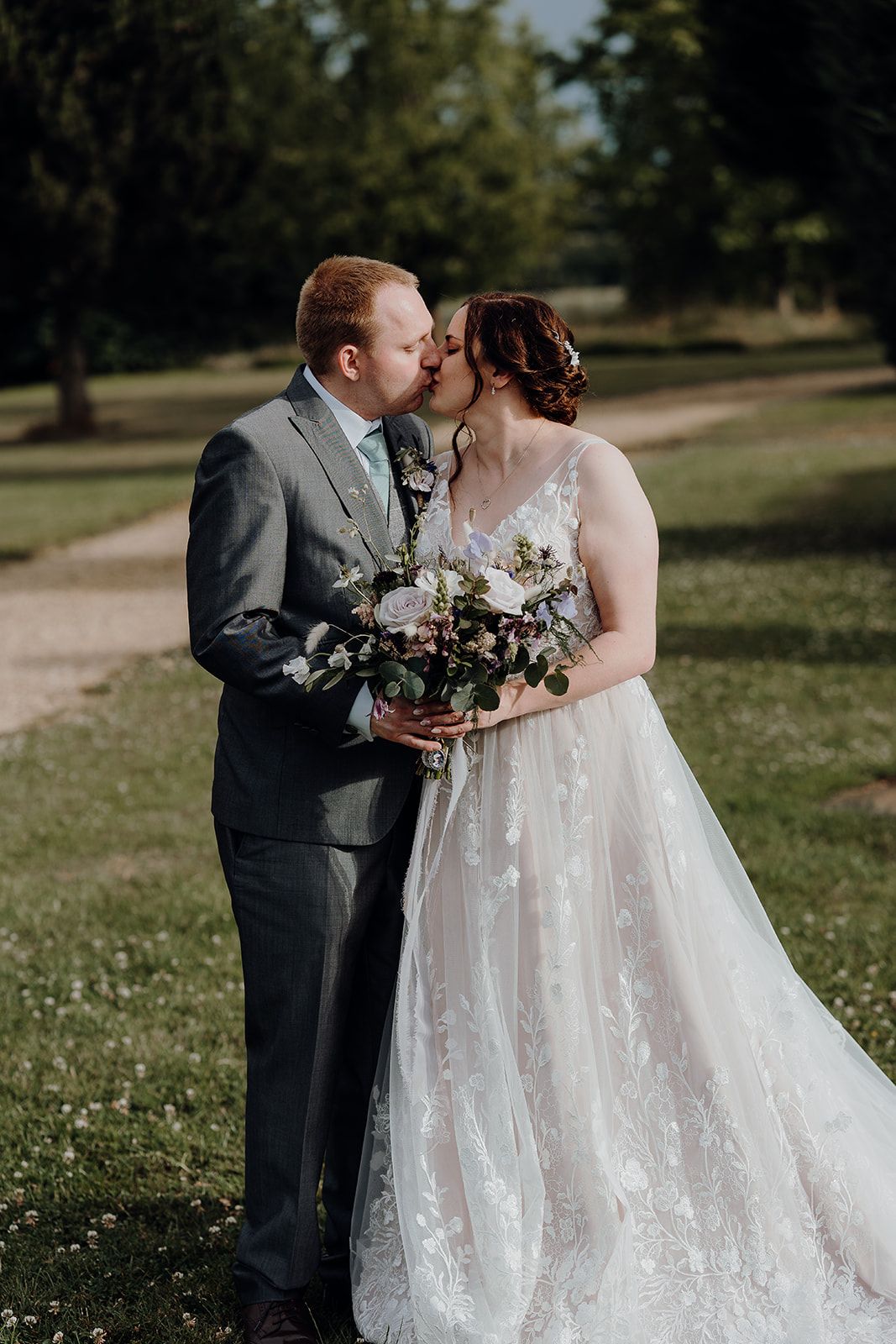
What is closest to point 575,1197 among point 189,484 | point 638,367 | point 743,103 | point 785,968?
point 785,968

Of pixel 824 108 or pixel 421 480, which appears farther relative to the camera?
pixel 824 108

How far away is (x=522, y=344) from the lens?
10.1 feet

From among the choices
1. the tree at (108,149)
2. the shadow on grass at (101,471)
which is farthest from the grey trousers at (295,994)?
the tree at (108,149)

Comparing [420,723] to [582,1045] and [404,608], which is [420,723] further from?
[582,1045]

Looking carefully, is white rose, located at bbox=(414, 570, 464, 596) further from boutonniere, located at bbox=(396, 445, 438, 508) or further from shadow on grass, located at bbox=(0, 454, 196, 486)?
shadow on grass, located at bbox=(0, 454, 196, 486)

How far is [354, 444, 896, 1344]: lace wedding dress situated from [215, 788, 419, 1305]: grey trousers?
135 millimetres

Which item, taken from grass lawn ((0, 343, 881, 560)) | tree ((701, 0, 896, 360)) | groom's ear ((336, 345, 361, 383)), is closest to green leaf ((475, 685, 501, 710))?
groom's ear ((336, 345, 361, 383))

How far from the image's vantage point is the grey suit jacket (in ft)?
9.80

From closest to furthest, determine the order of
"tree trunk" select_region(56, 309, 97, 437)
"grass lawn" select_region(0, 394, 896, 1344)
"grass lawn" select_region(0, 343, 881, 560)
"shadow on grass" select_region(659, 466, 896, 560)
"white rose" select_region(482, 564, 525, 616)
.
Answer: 1. "white rose" select_region(482, 564, 525, 616)
2. "grass lawn" select_region(0, 394, 896, 1344)
3. "shadow on grass" select_region(659, 466, 896, 560)
4. "grass lawn" select_region(0, 343, 881, 560)
5. "tree trunk" select_region(56, 309, 97, 437)

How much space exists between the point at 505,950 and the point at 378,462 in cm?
118

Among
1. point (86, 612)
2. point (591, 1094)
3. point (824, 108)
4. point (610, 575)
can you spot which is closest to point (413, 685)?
point (610, 575)

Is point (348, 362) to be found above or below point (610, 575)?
above

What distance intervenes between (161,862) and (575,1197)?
4088 mm

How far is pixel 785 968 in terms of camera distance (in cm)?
335
